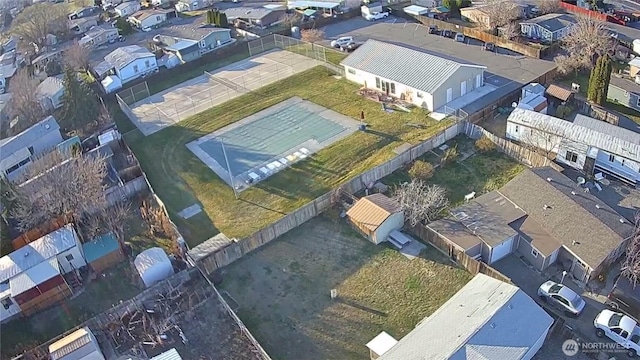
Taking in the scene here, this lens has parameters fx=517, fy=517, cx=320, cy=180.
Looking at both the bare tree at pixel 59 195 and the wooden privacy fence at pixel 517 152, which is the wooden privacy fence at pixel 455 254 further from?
the bare tree at pixel 59 195

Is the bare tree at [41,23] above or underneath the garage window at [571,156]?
above

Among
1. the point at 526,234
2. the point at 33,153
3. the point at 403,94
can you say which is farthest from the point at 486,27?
the point at 33,153

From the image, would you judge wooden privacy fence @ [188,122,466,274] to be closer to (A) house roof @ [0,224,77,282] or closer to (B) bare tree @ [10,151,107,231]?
(A) house roof @ [0,224,77,282]

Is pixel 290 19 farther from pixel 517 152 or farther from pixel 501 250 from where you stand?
pixel 501 250

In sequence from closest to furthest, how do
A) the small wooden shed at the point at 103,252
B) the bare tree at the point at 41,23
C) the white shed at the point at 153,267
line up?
the white shed at the point at 153,267 → the small wooden shed at the point at 103,252 → the bare tree at the point at 41,23

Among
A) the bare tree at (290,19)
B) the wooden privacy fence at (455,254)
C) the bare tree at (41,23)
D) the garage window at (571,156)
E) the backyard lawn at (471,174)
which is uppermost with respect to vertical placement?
the bare tree at (41,23)

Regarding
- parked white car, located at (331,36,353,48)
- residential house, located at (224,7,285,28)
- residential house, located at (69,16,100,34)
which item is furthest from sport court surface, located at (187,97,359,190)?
residential house, located at (69,16,100,34)

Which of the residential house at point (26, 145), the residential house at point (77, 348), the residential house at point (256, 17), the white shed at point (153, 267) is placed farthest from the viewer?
the residential house at point (256, 17)

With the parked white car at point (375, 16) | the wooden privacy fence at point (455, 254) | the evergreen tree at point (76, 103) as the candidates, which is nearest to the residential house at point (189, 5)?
the parked white car at point (375, 16)
